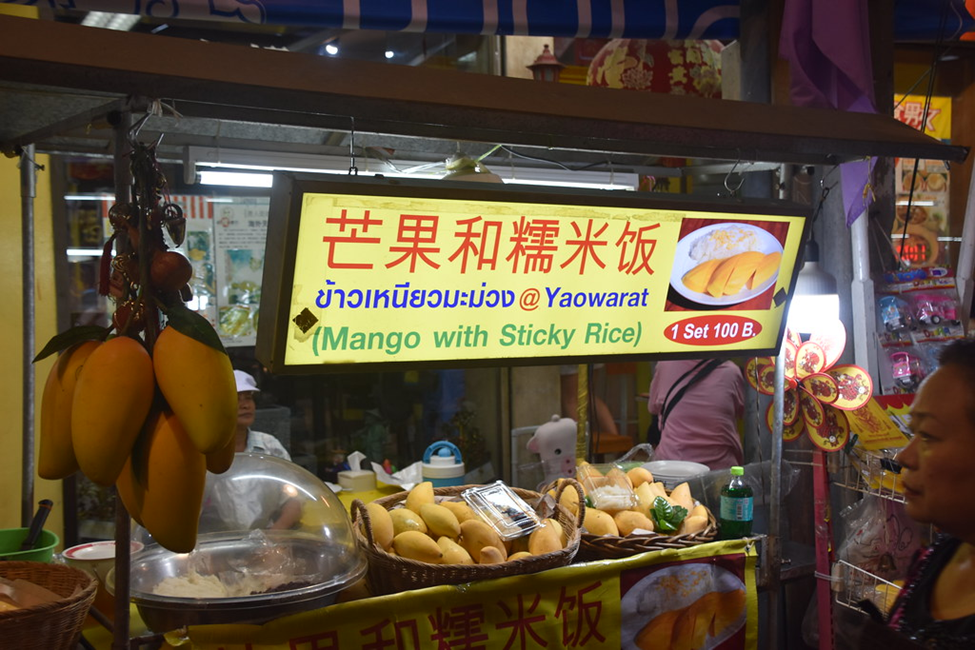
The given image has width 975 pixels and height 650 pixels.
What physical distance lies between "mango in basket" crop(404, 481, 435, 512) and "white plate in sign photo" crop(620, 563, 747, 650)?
0.75 metres

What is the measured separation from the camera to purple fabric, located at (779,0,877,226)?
3182 mm

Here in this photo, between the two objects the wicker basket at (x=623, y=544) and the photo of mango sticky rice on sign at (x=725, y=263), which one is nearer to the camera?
the photo of mango sticky rice on sign at (x=725, y=263)

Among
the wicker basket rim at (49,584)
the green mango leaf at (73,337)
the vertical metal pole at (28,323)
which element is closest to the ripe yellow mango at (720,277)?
the green mango leaf at (73,337)

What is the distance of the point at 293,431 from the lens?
20.7 ft

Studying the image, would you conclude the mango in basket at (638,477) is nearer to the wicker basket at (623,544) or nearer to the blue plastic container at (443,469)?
the wicker basket at (623,544)

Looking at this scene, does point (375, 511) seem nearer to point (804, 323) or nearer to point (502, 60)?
point (804, 323)

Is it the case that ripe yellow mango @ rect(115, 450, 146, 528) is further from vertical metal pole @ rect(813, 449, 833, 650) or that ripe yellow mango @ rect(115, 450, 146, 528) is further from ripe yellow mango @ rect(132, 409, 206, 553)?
vertical metal pole @ rect(813, 449, 833, 650)

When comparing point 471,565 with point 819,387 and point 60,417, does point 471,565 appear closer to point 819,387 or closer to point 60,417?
point 60,417

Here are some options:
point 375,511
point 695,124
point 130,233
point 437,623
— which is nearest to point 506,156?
point 695,124

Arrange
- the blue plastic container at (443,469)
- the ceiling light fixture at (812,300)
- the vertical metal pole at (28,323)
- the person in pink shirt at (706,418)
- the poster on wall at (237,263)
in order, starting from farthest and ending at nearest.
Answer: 1. the poster on wall at (237,263)
2. the blue plastic container at (443,469)
3. the person in pink shirt at (706,418)
4. the ceiling light fixture at (812,300)
5. the vertical metal pole at (28,323)

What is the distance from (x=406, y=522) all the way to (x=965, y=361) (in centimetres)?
166

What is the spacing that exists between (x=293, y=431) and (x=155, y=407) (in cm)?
498

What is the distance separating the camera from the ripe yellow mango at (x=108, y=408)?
4.45ft

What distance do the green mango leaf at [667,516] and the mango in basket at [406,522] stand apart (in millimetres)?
880
